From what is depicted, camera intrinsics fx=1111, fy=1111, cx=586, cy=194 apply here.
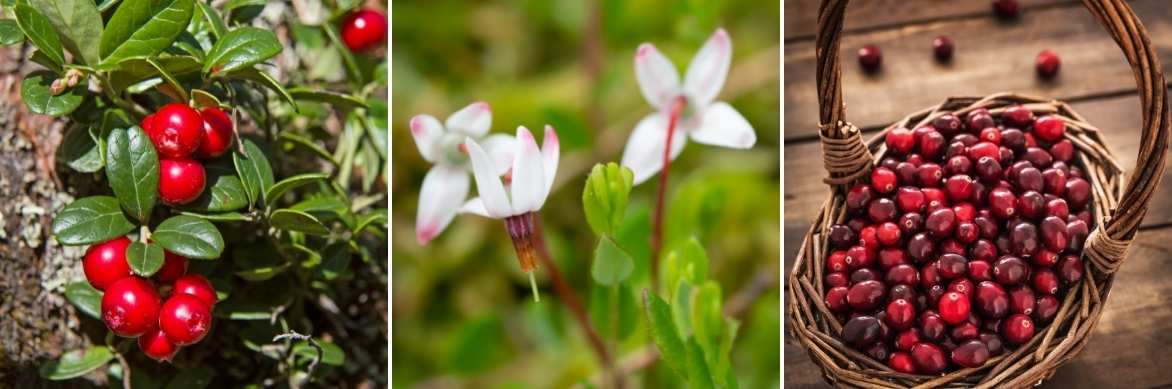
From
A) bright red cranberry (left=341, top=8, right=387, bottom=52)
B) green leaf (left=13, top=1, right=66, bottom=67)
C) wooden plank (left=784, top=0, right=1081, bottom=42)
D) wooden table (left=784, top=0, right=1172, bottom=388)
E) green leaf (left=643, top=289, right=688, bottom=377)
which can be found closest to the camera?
green leaf (left=13, top=1, right=66, bottom=67)

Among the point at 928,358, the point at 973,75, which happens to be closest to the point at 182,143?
the point at 928,358

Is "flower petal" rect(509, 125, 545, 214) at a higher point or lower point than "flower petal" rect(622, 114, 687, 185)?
higher

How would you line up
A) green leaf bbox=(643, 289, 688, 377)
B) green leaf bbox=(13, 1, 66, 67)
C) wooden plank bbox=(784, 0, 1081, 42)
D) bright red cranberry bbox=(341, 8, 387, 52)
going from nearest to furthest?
green leaf bbox=(13, 1, 66, 67) < green leaf bbox=(643, 289, 688, 377) < bright red cranberry bbox=(341, 8, 387, 52) < wooden plank bbox=(784, 0, 1081, 42)

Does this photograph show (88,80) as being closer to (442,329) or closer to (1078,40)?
(442,329)

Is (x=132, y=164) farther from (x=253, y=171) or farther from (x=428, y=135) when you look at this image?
(x=428, y=135)

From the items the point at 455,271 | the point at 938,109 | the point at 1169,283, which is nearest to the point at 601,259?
the point at 455,271

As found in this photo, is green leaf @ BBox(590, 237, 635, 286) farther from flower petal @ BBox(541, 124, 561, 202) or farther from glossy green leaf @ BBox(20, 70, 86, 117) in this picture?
glossy green leaf @ BBox(20, 70, 86, 117)

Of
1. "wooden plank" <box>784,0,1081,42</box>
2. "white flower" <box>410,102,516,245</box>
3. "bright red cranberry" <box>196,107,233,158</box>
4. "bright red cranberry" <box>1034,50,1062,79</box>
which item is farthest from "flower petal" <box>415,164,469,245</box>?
"bright red cranberry" <box>1034,50,1062,79</box>

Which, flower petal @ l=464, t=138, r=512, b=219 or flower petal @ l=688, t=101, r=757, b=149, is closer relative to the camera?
flower petal @ l=464, t=138, r=512, b=219
